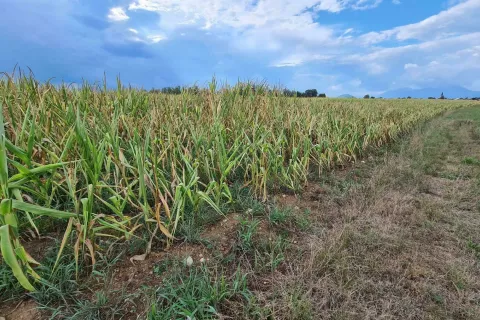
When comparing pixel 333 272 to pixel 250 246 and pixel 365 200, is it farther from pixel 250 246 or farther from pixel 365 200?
pixel 365 200

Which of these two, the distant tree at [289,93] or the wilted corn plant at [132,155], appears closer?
the wilted corn plant at [132,155]

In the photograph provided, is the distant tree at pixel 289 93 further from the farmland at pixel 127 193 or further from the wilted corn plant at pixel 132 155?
the farmland at pixel 127 193

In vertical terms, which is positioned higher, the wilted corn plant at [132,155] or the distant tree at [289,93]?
the distant tree at [289,93]

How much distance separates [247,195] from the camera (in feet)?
9.18

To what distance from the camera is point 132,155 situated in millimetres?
2520

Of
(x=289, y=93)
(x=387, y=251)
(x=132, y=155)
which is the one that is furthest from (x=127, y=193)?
(x=289, y=93)

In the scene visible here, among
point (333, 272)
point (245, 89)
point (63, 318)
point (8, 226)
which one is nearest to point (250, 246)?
point (333, 272)

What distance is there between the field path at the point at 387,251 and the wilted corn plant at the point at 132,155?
69 centimetres

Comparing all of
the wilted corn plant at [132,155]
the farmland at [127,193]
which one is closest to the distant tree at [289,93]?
the wilted corn plant at [132,155]

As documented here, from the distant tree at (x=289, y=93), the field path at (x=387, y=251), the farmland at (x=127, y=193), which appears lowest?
the field path at (x=387, y=251)

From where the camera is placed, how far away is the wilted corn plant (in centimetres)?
161

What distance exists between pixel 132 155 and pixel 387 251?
234 centimetres

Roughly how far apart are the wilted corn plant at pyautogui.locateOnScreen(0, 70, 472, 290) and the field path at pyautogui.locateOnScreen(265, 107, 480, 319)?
69 cm

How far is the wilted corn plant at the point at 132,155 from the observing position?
5.27ft
